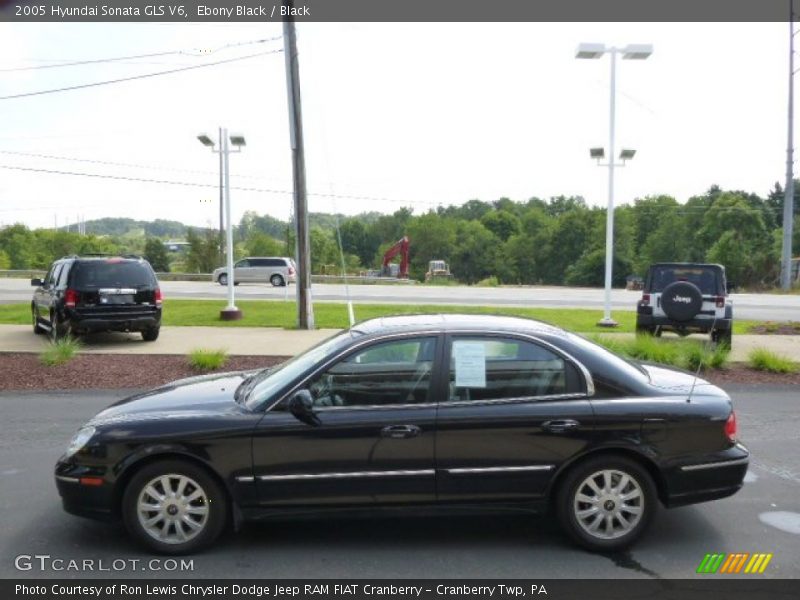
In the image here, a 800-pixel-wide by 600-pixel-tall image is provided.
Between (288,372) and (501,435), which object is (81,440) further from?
(501,435)

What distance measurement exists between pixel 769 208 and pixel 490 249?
36.9 meters

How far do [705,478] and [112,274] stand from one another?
1221cm

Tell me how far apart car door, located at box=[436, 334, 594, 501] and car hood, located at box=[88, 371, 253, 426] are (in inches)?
52.6

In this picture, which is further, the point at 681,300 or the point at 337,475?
the point at 681,300

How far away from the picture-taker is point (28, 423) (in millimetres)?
8320

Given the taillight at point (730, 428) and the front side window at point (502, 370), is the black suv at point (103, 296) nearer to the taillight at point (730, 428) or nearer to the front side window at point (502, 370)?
the front side window at point (502, 370)

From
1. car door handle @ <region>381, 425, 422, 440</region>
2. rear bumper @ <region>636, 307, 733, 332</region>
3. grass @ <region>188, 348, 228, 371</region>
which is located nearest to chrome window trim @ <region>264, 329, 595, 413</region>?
car door handle @ <region>381, 425, 422, 440</region>

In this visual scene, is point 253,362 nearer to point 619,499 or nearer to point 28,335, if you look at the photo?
point 28,335

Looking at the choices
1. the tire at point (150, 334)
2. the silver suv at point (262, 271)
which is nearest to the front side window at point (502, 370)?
the tire at point (150, 334)

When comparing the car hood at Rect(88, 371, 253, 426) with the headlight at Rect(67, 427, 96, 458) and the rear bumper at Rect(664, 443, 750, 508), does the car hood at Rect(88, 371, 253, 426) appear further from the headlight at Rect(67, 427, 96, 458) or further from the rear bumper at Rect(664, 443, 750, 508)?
the rear bumper at Rect(664, 443, 750, 508)

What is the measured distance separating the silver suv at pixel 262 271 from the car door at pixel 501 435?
37.4 m

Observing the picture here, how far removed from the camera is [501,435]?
179 inches

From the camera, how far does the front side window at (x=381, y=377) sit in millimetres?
4613

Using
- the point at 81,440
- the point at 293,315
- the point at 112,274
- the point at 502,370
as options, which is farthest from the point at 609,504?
the point at 293,315
